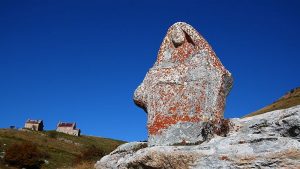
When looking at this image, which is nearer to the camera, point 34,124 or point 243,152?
point 243,152

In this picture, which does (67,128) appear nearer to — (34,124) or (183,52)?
(34,124)

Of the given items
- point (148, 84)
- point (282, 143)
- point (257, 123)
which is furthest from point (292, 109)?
point (148, 84)

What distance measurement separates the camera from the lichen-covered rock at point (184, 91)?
1041cm

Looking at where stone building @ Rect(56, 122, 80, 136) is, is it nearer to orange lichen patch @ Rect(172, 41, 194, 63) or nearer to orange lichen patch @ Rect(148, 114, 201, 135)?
orange lichen patch @ Rect(172, 41, 194, 63)

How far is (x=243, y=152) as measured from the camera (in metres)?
8.05

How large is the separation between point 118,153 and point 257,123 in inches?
135

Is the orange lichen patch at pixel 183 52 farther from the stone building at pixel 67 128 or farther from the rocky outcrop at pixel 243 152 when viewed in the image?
the stone building at pixel 67 128

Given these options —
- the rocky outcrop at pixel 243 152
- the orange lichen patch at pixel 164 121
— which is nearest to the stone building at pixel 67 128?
the orange lichen patch at pixel 164 121

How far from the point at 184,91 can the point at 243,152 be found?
9.94 feet

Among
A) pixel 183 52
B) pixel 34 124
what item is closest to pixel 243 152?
pixel 183 52

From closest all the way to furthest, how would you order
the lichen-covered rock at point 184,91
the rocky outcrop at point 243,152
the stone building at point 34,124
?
the rocky outcrop at point 243,152 < the lichen-covered rock at point 184,91 < the stone building at point 34,124

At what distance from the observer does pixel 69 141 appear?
106 metres

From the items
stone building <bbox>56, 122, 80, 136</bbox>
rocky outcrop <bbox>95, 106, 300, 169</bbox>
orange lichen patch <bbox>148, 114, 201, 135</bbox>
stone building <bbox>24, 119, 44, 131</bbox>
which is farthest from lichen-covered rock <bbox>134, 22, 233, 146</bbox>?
stone building <bbox>56, 122, 80, 136</bbox>

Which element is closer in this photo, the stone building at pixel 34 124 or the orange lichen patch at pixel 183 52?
the orange lichen patch at pixel 183 52
